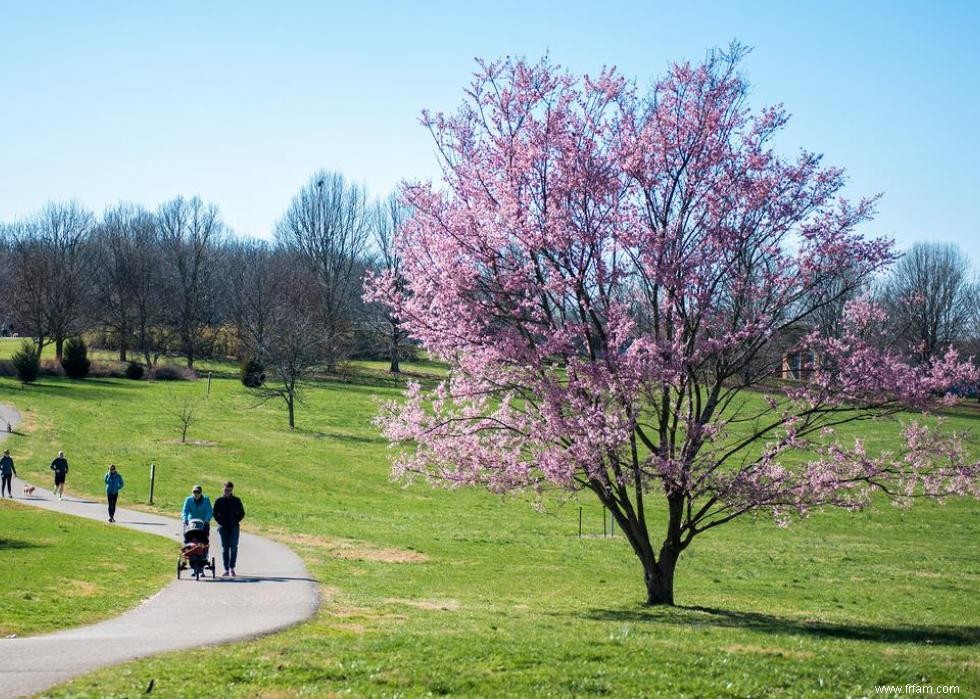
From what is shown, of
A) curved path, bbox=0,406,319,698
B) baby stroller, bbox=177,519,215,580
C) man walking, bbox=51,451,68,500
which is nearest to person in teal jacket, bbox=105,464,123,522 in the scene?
man walking, bbox=51,451,68,500

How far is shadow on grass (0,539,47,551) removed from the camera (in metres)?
22.4

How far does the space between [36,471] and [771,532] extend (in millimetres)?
29472

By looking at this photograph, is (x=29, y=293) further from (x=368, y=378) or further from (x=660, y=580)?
(x=660, y=580)

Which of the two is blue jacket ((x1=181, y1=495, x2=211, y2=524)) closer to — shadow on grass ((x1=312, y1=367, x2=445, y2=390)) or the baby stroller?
the baby stroller

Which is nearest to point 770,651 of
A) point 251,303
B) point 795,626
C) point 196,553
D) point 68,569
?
point 795,626

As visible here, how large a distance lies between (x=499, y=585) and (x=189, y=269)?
8817 centimetres

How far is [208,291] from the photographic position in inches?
4067

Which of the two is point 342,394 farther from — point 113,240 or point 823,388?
point 823,388

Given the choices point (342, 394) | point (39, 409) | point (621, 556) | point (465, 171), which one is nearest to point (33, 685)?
point (465, 171)

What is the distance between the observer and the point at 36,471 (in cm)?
4162

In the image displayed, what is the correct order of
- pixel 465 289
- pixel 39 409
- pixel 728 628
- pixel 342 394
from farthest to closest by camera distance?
pixel 342 394 < pixel 39 409 < pixel 465 289 < pixel 728 628

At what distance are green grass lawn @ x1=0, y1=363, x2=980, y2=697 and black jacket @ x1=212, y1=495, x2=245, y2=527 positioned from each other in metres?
2.31

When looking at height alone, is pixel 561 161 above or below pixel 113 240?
below

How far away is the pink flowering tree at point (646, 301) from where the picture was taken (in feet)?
55.2
